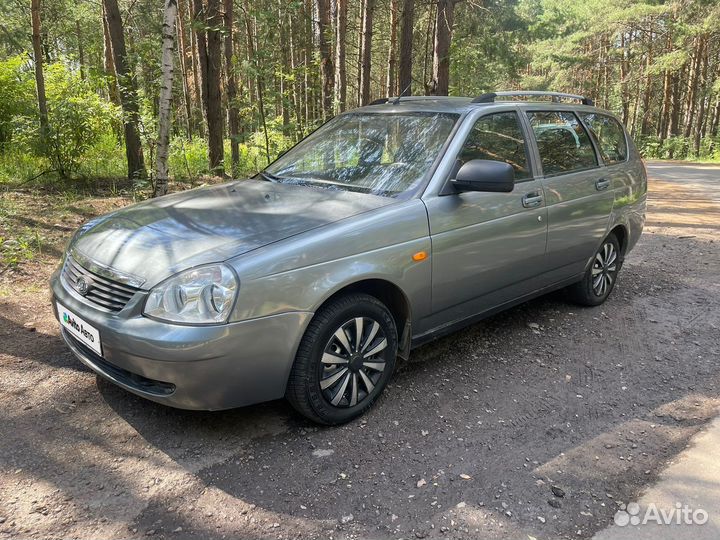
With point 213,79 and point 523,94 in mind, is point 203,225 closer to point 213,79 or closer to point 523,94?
point 523,94

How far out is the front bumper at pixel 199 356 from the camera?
8.63 feet

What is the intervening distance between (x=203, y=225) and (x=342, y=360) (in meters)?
Result: 1.13

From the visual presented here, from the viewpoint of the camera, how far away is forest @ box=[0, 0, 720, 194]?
9211 millimetres

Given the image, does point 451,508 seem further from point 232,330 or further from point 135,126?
point 135,126

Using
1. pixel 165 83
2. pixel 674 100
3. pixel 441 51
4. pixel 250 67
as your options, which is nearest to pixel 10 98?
pixel 250 67

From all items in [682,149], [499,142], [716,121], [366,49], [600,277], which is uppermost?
[366,49]

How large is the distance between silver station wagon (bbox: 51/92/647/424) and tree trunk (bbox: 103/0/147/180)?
5.30 m

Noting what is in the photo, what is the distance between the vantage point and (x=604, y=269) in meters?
5.40

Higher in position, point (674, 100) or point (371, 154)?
point (371, 154)

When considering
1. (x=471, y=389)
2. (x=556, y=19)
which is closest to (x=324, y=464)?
(x=471, y=389)

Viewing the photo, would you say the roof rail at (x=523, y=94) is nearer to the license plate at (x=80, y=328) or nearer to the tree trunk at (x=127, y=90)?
the license plate at (x=80, y=328)

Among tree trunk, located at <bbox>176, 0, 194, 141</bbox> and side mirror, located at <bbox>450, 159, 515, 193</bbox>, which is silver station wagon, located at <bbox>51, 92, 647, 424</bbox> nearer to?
side mirror, located at <bbox>450, 159, 515, 193</bbox>

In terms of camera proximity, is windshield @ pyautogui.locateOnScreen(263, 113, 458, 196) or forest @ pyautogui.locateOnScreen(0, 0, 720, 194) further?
forest @ pyautogui.locateOnScreen(0, 0, 720, 194)

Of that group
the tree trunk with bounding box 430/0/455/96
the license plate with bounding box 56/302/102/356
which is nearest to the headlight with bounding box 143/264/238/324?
the license plate with bounding box 56/302/102/356
